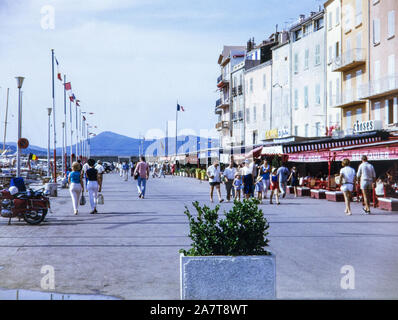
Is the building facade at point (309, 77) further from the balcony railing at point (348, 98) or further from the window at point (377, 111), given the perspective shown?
the window at point (377, 111)

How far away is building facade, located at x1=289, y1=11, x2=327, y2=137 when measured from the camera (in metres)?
43.8

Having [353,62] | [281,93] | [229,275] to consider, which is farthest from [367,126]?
[229,275]

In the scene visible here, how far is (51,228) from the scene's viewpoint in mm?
13438

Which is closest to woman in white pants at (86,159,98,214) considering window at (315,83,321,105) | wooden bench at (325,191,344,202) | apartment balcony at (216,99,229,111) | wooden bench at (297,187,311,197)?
wooden bench at (325,191,344,202)

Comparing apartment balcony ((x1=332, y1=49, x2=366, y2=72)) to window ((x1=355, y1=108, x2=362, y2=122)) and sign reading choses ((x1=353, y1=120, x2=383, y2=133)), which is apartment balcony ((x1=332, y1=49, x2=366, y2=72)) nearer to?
window ((x1=355, y1=108, x2=362, y2=122))

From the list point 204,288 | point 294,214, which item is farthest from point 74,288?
point 294,214

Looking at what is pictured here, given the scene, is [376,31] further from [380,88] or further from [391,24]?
[380,88]

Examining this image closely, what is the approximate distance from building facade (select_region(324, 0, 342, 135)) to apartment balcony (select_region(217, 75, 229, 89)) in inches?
1250

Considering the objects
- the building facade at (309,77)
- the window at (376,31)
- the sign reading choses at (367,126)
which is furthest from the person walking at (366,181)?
the building facade at (309,77)

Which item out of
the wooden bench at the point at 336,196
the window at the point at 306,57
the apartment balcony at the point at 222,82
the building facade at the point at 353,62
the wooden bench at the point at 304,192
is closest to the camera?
the wooden bench at the point at 336,196

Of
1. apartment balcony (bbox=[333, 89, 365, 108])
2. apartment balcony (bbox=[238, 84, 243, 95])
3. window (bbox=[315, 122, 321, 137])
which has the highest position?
apartment balcony (bbox=[238, 84, 243, 95])

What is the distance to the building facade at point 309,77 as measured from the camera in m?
43.8

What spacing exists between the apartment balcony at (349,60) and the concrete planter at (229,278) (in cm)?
3356

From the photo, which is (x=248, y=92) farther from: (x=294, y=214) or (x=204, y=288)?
(x=204, y=288)
